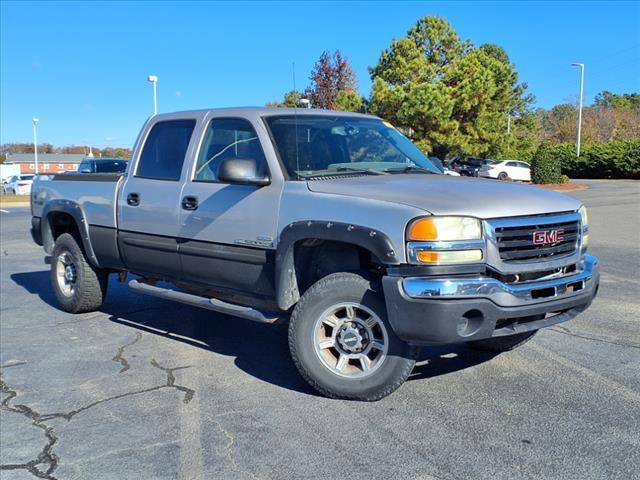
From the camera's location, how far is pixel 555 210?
4.03m

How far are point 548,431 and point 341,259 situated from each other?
5.68 feet

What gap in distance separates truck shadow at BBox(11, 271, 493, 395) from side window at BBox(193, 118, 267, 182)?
60.8 inches

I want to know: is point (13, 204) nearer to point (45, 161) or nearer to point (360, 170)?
point (360, 170)

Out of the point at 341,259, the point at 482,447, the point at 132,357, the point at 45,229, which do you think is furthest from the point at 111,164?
the point at 482,447

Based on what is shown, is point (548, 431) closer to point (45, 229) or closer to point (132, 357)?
point (132, 357)

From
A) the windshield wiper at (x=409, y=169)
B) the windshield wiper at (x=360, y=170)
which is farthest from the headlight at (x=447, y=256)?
the windshield wiper at (x=409, y=169)

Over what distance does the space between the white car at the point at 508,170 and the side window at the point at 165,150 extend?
3266 cm

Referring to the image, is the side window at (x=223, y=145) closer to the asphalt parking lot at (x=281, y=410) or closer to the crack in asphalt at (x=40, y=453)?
the asphalt parking lot at (x=281, y=410)

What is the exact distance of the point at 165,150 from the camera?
A: 18.3ft

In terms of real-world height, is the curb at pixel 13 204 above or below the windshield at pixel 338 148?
below

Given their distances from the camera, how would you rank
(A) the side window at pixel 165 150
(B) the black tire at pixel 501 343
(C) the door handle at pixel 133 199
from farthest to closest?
(C) the door handle at pixel 133 199 → (A) the side window at pixel 165 150 → (B) the black tire at pixel 501 343

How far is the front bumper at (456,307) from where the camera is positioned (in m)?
3.54

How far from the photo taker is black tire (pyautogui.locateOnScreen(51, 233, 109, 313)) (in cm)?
647

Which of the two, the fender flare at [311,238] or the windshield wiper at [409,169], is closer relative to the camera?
the fender flare at [311,238]
